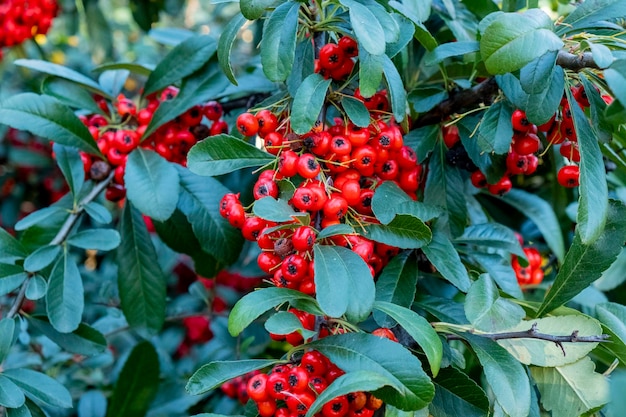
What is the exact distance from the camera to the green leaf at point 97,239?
1521mm

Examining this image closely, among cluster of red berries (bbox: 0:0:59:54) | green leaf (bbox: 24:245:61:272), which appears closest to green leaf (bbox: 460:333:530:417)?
green leaf (bbox: 24:245:61:272)

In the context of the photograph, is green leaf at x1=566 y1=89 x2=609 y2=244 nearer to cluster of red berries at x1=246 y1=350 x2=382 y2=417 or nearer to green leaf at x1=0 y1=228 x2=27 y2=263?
cluster of red berries at x1=246 y1=350 x2=382 y2=417

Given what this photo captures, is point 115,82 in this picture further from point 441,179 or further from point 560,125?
point 560,125

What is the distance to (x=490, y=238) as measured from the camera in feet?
4.85

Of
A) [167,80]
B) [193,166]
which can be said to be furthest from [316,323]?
[167,80]

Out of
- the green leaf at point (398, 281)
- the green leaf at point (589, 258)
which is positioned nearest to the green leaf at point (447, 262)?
the green leaf at point (398, 281)

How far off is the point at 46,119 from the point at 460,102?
3.36 ft

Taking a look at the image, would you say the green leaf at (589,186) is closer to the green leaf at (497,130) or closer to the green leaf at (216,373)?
the green leaf at (497,130)

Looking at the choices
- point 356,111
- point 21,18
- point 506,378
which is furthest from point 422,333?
point 21,18

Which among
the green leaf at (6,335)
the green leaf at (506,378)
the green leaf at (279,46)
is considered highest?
the green leaf at (279,46)

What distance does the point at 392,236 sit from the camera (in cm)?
120

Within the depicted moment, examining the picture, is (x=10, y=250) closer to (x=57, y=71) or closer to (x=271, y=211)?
(x=57, y=71)

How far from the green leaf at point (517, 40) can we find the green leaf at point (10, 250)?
119cm

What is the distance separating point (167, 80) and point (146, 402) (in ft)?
3.02
